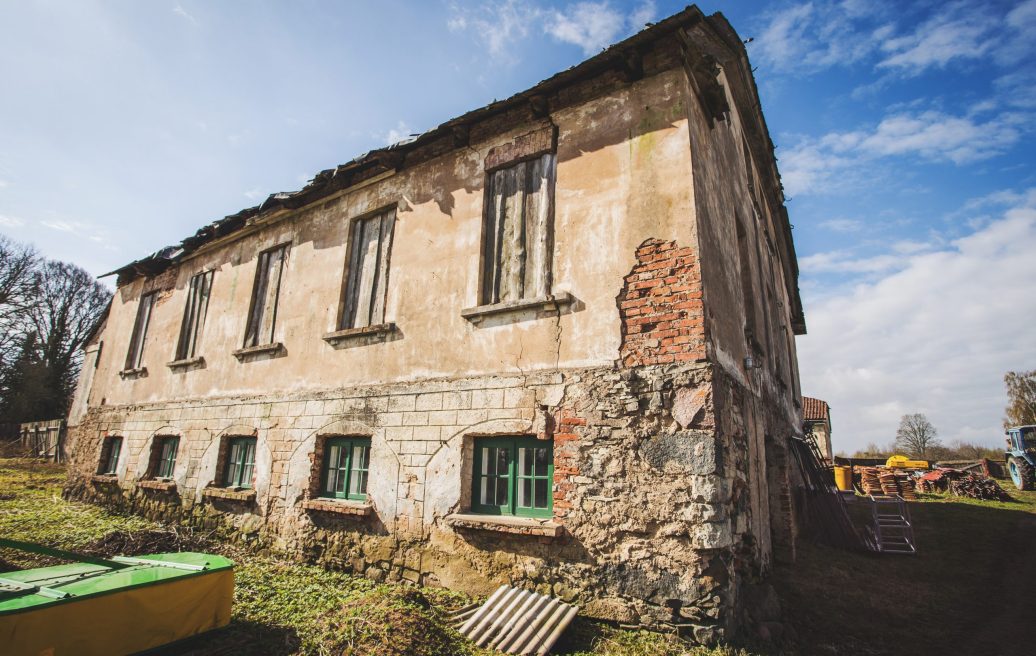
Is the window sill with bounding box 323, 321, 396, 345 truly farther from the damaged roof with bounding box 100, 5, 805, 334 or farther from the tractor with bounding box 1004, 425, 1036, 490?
the tractor with bounding box 1004, 425, 1036, 490

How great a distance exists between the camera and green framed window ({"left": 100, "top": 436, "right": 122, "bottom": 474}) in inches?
431

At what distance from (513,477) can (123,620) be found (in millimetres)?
3413

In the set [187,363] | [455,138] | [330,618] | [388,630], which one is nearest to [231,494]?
[187,363]

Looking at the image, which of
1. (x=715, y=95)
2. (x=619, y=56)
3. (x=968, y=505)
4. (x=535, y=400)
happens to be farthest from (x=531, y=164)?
(x=968, y=505)

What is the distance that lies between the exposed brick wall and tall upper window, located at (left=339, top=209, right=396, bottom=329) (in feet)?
12.5

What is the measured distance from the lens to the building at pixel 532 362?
15.1 feet

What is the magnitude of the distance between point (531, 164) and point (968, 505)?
15.3 metres

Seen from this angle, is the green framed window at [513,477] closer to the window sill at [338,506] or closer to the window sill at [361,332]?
the window sill at [338,506]

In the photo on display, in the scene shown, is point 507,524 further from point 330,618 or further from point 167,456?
point 167,456

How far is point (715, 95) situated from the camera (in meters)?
6.07

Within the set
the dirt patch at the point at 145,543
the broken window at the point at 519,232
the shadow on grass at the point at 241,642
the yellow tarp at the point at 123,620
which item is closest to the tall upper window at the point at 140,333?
the dirt patch at the point at 145,543

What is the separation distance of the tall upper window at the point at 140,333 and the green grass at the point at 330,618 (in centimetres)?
458

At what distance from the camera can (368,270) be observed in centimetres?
767

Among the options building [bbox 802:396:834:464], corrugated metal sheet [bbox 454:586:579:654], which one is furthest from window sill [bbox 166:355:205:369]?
building [bbox 802:396:834:464]
